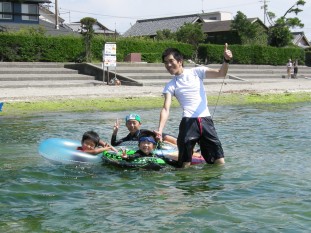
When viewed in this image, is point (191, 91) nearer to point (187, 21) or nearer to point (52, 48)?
point (52, 48)

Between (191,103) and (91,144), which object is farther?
(91,144)

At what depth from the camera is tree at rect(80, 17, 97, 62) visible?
29578mm

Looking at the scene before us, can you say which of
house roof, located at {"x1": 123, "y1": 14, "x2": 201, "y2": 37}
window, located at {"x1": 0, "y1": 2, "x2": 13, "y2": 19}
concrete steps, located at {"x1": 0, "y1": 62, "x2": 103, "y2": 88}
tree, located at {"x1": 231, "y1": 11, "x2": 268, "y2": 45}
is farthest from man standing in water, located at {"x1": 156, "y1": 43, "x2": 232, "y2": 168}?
house roof, located at {"x1": 123, "y1": 14, "x2": 201, "y2": 37}

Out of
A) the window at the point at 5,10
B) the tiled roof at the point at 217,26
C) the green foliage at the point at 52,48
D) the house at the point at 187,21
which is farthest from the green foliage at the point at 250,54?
the tiled roof at the point at 217,26

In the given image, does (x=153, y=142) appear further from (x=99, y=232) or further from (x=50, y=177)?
(x=99, y=232)

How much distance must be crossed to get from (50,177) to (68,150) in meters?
1.01

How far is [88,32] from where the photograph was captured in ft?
98.9

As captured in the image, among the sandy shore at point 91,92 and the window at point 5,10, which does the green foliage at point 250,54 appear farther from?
the window at point 5,10

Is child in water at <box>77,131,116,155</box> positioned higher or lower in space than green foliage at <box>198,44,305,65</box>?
lower

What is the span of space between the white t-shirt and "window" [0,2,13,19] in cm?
3600

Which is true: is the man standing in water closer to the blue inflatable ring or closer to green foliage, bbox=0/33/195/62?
the blue inflatable ring

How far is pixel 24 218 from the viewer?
5.59 metres

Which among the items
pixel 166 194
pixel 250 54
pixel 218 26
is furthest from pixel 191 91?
pixel 218 26

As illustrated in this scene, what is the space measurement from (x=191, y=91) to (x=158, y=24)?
58.5 meters
